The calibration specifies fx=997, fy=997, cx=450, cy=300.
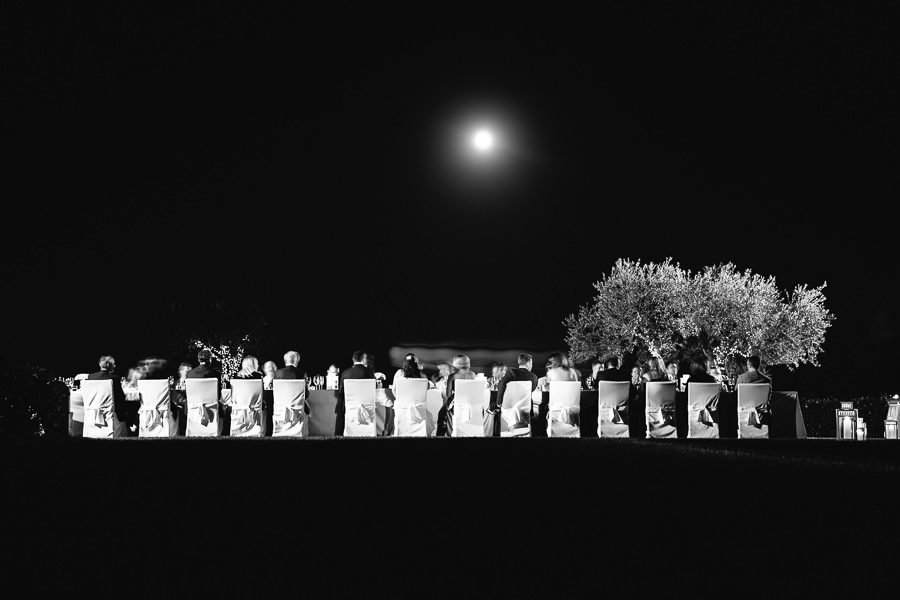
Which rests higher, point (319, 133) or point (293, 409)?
point (319, 133)

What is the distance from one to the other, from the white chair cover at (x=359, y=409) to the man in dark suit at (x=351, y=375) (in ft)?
0.47

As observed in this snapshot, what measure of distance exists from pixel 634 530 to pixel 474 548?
3.09 feet

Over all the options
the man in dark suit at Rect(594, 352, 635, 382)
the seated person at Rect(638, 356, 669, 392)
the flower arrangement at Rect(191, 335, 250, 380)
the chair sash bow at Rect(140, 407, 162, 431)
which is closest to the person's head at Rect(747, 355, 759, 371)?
the seated person at Rect(638, 356, 669, 392)

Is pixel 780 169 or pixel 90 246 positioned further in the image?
pixel 780 169

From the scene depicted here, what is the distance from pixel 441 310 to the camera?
47531 mm

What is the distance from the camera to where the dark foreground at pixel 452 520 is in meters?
4.04

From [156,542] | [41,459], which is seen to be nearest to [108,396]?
[41,459]

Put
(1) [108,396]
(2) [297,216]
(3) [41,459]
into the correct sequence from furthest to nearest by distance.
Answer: (2) [297,216] < (1) [108,396] < (3) [41,459]

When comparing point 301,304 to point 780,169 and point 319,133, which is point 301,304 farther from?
point 780,169

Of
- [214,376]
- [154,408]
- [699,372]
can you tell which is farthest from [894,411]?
[154,408]

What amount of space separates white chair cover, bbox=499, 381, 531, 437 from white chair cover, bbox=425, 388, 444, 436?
1060 millimetres

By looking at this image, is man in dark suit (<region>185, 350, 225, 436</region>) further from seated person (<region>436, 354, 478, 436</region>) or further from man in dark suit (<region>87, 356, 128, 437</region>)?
seated person (<region>436, 354, 478, 436</region>)

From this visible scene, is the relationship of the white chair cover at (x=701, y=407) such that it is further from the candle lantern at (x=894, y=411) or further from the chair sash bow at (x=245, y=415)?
the chair sash bow at (x=245, y=415)

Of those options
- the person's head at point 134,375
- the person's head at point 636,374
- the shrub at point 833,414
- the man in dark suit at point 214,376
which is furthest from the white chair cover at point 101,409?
the shrub at point 833,414
